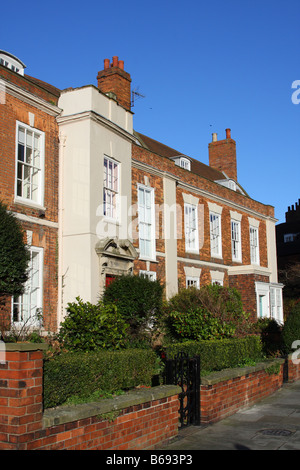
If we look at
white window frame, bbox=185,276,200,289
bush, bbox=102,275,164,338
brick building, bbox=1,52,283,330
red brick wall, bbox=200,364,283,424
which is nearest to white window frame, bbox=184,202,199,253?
brick building, bbox=1,52,283,330

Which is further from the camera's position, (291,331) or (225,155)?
(225,155)

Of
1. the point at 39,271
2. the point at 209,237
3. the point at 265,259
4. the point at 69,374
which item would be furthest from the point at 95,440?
the point at 265,259

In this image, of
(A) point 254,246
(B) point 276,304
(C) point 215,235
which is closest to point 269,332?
(B) point 276,304

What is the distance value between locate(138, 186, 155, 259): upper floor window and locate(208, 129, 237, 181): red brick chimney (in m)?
12.9

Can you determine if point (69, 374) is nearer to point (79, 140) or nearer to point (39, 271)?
point (39, 271)

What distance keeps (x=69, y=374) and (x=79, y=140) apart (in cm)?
845

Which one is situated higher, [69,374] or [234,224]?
[234,224]

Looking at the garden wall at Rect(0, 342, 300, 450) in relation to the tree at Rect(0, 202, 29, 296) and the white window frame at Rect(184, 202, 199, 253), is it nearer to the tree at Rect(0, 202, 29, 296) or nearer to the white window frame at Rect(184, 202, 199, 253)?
the tree at Rect(0, 202, 29, 296)

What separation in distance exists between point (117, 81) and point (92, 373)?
43.4ft

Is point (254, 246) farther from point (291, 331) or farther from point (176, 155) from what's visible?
point (291, 331)

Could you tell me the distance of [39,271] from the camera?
1228 centimetres

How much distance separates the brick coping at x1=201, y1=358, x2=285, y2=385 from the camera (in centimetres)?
810

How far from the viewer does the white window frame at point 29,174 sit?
1211 cm

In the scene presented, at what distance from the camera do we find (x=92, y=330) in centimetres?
845
